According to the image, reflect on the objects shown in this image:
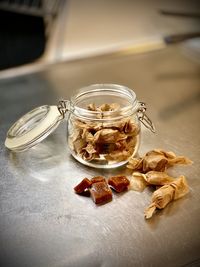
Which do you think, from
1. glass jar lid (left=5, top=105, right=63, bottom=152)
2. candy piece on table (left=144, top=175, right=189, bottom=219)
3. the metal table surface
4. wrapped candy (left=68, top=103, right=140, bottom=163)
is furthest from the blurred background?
candy piece on table (left=144, top=175, right=189, bottom=219)

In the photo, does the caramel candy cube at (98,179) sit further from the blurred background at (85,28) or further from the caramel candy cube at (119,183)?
the blurred background at (85,28)

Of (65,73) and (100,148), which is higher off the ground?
(100,148)

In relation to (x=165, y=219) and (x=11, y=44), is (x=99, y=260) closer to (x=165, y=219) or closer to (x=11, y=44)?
(x=165, y=219)

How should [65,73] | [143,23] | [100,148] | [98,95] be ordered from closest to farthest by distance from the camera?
1. [100,148]
2. [98,95]
3. [65,73]
4. [143,23]

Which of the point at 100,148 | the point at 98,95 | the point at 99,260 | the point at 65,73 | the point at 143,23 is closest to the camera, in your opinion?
the point at 99,260

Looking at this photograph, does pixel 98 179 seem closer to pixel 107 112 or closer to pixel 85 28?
pixel 107 112

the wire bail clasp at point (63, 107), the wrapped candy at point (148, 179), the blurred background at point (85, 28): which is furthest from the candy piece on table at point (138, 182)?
the blurred background at point (85, 28)

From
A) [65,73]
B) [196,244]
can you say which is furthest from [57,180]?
[65,73]

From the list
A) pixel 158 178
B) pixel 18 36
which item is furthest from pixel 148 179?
pixel 18 36
